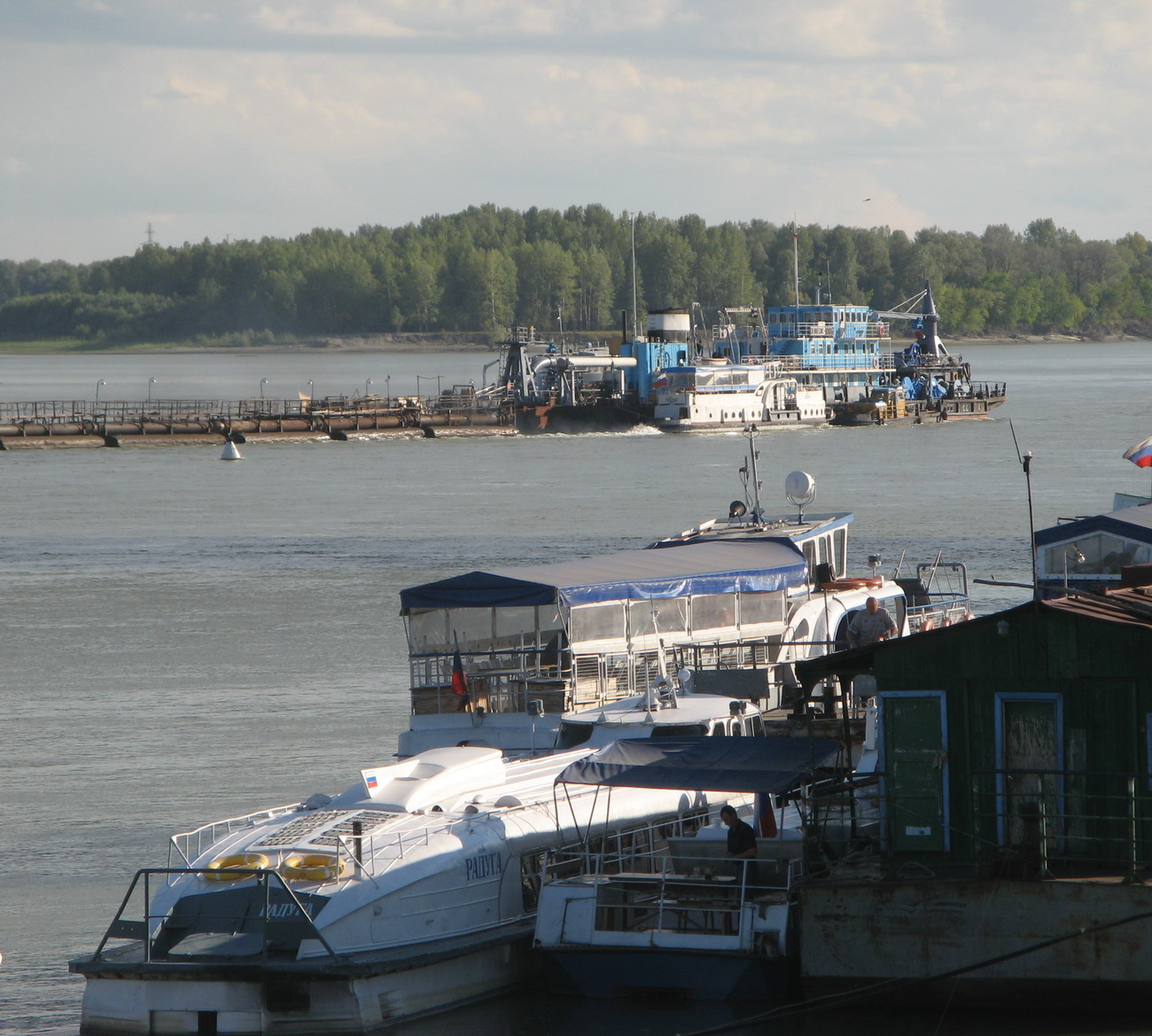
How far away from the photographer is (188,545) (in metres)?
51.1

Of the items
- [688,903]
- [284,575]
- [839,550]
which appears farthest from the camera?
[284,575]

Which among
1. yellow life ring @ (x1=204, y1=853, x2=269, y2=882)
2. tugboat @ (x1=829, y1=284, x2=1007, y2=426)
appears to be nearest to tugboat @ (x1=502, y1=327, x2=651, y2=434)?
tugboat @ (x1=829, y1=284, x2=1007, y2=426)

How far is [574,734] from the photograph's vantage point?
19.5m

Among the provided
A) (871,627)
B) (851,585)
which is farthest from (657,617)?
(851,585)

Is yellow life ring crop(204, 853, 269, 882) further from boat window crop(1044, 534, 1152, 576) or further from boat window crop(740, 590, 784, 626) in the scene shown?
boat window crop(1044, 534, 1152, 576)

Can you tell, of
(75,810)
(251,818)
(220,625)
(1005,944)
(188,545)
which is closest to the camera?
(1005,944)

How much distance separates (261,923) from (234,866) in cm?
75

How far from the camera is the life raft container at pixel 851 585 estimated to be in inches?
970

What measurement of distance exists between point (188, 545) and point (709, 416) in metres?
49.5

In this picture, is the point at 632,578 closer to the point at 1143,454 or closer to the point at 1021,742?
the point at 1021,742

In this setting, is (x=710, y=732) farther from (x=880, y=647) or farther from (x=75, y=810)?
(x=75, y=810)

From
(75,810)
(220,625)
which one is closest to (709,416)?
(220,625)

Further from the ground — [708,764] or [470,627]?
[470,627]

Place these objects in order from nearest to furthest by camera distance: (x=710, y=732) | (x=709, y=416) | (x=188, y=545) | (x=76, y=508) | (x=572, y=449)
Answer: (x=710, y=732), (x=188, y=545), (x=76, y=508), (x=572, y=449), (x=709, y=416)
